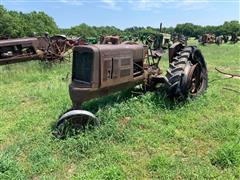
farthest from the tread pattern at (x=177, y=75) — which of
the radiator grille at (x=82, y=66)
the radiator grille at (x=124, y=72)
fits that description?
the radiator grille at (x=82, y=66)

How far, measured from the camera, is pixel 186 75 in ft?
20.6

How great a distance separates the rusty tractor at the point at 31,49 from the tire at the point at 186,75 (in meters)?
5.82

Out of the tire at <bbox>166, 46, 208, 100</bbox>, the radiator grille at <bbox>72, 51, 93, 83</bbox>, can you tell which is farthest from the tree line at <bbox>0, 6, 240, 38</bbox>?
the radiator grille at <bbox>72, 51, 93, 83</bbox>

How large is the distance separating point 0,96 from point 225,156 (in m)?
5.57

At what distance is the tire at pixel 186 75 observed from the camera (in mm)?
6246

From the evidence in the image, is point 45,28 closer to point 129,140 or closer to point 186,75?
point 186,75

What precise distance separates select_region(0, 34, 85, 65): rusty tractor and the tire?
5824 millimetres

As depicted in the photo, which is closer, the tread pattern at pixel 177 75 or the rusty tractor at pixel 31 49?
the tread pattern at pixel 177 75

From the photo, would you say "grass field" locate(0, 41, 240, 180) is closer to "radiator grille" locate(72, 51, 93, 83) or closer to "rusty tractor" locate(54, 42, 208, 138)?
"rusty tractor" locate(54, 42, 208, 138)

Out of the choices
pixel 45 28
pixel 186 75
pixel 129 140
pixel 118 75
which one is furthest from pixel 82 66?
pixel 45 28

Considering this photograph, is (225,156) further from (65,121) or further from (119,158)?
(65,121)

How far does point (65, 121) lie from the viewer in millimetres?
5004

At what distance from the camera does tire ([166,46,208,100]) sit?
625cm

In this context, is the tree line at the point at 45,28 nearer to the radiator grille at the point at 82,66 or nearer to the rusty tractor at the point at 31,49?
the rusty tractor at the point at 31,49
